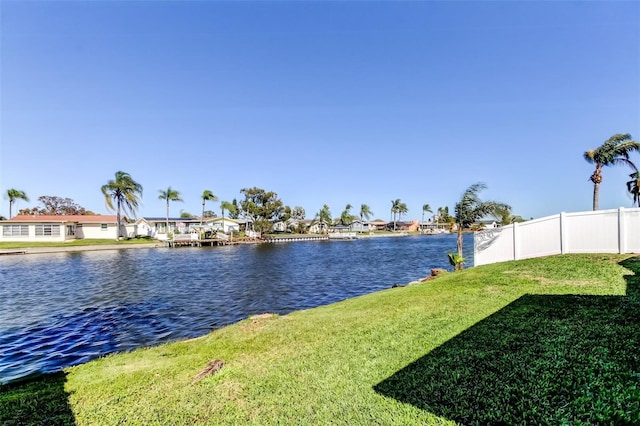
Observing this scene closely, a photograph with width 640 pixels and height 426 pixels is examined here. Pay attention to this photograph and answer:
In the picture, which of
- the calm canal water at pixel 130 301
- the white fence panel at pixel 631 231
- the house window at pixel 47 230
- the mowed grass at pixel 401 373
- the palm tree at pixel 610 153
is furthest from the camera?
the house window at pixel 47 230

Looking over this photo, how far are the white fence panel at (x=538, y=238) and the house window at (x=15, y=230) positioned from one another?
197 ft

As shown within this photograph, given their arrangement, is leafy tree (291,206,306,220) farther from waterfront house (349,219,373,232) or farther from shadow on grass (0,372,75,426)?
shadow on grass (0,372,75,426)

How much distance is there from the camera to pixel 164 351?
24.1ft

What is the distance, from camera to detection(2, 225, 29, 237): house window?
45.3 meters

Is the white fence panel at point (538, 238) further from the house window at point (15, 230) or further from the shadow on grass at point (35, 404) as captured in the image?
the house window at point (15, 230)

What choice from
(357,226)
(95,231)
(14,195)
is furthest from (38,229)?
(357,226)

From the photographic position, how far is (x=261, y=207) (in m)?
71.2

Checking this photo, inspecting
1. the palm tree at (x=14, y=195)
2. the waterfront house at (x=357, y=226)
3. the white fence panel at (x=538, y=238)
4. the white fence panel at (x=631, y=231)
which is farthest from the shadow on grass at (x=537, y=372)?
the waterfront house at (x=357, y=226)

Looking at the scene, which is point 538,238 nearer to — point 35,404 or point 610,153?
point 610,153

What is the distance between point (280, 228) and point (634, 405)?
95.3 metres

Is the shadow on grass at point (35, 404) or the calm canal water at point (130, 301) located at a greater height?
the shadow on grass at point (35, 404)

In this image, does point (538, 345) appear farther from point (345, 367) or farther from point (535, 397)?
point (345, 367)

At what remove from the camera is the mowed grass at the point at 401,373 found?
11.4ft

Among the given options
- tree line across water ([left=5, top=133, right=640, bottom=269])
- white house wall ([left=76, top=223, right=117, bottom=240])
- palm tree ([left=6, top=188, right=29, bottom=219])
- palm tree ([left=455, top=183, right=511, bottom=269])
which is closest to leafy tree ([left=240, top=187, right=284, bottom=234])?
tree line across water ([left=5, top=133, right=640, bottom=269])
